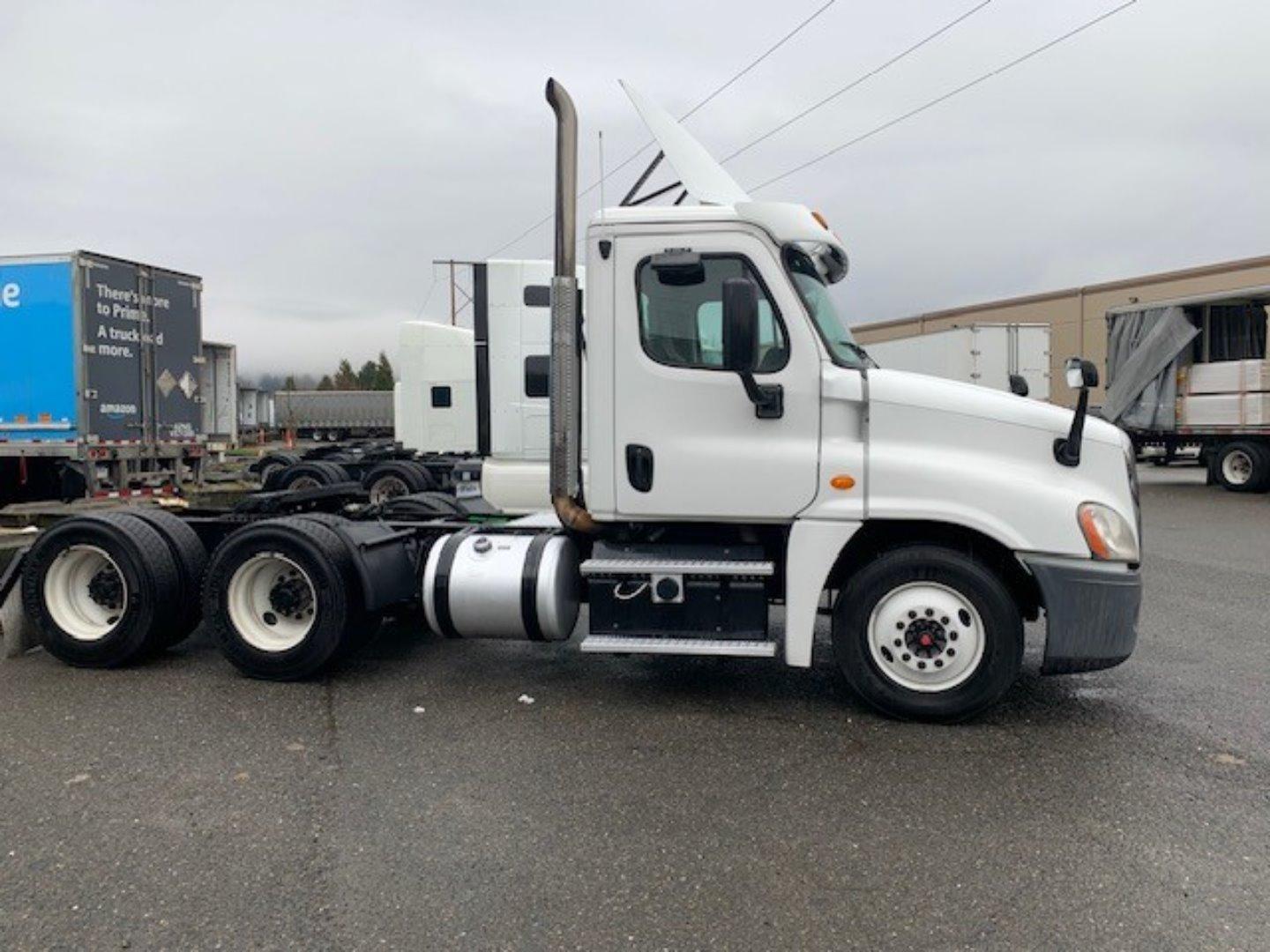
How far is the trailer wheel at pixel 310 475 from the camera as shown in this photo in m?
14.5

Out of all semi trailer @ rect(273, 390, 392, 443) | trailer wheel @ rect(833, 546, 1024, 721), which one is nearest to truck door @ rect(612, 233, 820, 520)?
trailer wheel @ rect(833, 546, 1024, 721)

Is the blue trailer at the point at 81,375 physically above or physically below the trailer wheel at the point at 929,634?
above

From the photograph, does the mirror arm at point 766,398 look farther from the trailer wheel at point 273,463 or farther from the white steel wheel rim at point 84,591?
the trailer wheel at point 273,463

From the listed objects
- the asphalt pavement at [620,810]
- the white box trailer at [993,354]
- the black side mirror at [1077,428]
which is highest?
the white box trailer at [993,354]

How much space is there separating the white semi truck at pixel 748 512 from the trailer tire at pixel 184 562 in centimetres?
21

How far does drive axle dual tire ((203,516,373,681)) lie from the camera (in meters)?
5.61

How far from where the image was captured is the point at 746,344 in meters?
4.71

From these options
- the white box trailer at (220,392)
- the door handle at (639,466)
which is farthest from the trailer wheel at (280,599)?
the white box trailer at (220,392)

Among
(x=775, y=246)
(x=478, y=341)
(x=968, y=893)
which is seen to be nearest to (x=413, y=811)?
(x=968, y=893)

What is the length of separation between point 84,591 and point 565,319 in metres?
3.66

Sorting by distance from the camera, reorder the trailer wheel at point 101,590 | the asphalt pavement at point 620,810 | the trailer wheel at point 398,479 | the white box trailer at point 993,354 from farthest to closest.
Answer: the white box trailer at point 993,354, the trailer wheel at point 398,479, the trailer wheel at point 101,590, the asphalt pavement at point 620,810

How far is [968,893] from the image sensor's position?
10.8 feet

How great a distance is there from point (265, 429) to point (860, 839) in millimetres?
47754

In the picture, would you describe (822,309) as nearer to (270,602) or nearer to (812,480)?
(812,480)
